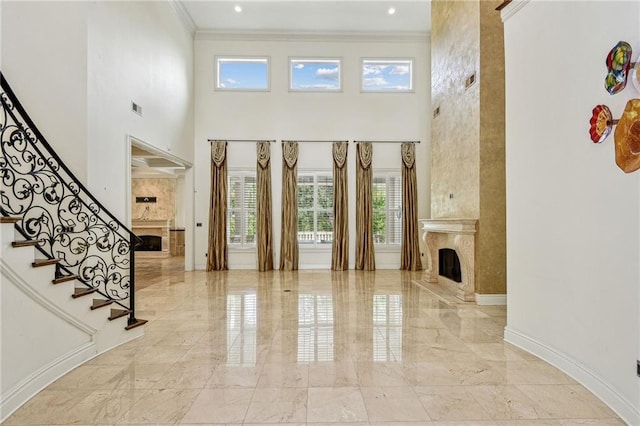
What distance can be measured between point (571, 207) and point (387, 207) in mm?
5655

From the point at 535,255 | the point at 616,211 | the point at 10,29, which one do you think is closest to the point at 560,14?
the point at 616,211

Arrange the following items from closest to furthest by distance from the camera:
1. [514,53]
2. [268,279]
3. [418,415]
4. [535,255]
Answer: [418,415] < [535,255] < [514,53] < [268,279]

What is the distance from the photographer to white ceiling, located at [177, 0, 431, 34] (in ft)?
22.8

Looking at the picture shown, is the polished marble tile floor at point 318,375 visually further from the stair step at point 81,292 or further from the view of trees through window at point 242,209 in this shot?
the view of trees through window at point 242,209

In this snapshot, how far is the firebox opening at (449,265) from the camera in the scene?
5.67m

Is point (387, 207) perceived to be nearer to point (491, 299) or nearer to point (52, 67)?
point (491, 299)

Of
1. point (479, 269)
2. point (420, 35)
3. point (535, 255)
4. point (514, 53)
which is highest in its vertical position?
point (420, 35)

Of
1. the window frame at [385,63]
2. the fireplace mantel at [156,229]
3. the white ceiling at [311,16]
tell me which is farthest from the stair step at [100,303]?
the fireplace mantel at [156,229]

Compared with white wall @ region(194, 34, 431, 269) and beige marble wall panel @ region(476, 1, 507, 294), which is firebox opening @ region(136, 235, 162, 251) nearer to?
white wall @ region(194, 34, 431, 269)

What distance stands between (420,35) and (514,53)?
563 centimetres

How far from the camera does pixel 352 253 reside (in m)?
8.02

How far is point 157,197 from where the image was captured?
11.5m

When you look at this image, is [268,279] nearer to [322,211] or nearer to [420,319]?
→ [322,211]

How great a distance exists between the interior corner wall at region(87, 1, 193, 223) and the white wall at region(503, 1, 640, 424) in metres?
5.01
